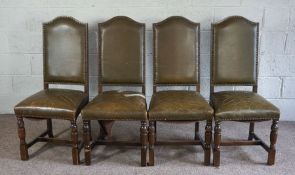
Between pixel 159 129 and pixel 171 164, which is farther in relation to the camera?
pixel 159 129

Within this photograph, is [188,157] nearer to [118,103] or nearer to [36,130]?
[118,103]

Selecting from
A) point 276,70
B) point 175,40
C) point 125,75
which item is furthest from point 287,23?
point 125,75

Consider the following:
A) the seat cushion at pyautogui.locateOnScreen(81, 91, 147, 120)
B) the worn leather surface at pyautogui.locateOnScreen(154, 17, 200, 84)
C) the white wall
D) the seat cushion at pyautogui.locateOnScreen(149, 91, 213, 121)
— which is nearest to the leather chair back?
the white wall

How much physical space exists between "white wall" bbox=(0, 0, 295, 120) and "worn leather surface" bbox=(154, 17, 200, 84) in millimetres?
296

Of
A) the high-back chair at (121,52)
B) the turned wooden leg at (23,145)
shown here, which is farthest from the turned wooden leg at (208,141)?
the turned wooden leg at (23,145)

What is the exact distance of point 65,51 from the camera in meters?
2.58

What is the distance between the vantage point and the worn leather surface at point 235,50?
8.30 ft

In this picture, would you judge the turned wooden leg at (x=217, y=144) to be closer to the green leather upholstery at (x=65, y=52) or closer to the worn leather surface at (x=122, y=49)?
the worn leather surface at (x=122, y=49)

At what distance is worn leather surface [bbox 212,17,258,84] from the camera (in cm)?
253

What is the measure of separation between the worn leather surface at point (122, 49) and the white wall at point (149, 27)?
0.99 ft

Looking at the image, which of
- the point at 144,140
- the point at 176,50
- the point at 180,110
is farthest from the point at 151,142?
the point at 176,50

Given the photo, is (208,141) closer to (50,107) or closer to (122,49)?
(122,49)

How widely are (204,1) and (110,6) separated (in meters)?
0.81

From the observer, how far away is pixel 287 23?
2818mm
